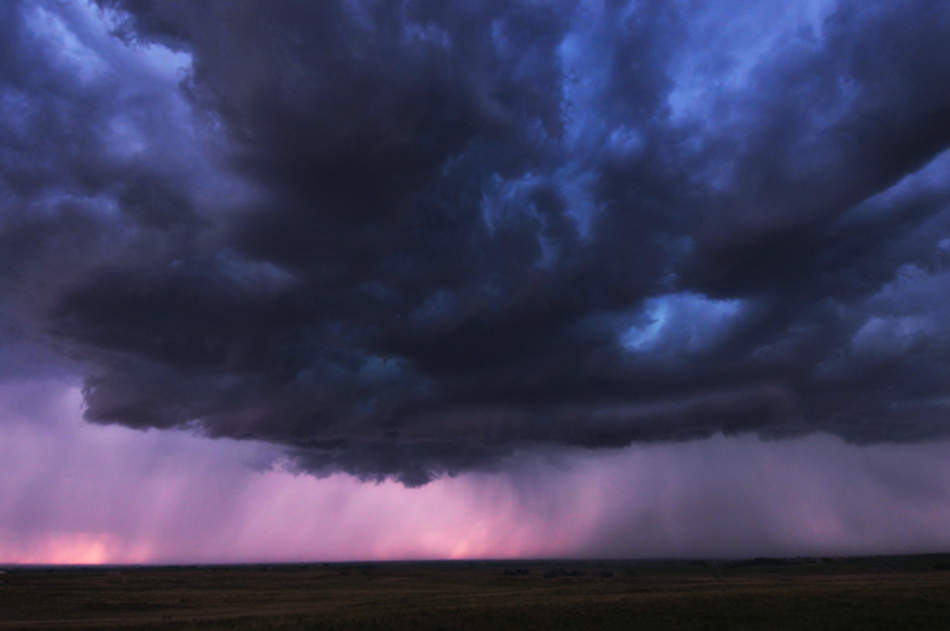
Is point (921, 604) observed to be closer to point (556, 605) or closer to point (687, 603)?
point (687, 603)

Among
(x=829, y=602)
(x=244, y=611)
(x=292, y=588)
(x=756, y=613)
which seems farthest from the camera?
(x=292, y=588)

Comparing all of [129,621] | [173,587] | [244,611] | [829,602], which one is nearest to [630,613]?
[829,602]

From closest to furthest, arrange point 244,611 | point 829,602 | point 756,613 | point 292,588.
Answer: point 756,613 < point 829,602 < point 244,611 < point 292,588

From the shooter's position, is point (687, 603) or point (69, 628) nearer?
point (69, 628)

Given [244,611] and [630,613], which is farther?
[244,611]

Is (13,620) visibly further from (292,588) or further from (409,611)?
(292,588)

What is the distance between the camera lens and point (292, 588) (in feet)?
394

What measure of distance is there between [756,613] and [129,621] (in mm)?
63396

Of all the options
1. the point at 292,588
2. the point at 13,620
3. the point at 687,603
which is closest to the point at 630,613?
the point at 687,603

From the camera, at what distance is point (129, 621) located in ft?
229

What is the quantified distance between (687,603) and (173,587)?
98.5 meters

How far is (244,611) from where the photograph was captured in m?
77.3

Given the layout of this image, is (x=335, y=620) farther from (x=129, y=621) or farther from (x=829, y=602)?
(x=829, y=602)

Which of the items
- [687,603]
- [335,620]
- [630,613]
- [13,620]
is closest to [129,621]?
[13,620]
